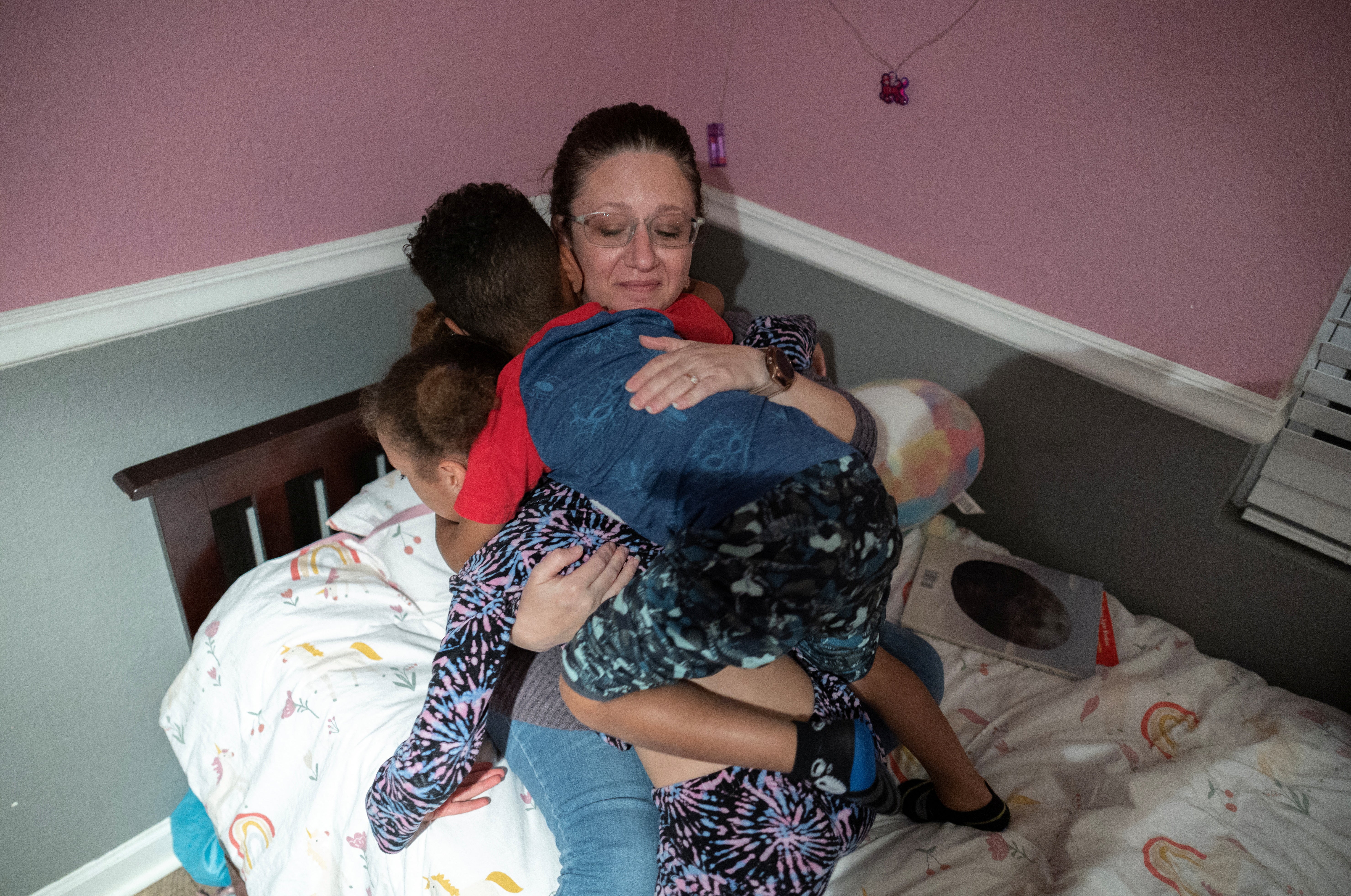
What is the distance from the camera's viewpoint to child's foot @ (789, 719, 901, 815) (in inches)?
41.0

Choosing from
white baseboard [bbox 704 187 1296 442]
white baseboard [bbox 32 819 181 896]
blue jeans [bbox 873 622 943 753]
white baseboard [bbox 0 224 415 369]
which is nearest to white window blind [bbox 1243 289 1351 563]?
white baseboard [bbox 704 187 1296 442]

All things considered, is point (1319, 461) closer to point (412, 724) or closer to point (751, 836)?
point (751, 836)

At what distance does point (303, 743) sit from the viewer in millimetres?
1354

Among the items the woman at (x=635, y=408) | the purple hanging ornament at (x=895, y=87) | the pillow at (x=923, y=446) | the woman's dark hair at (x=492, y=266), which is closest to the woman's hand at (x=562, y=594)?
the woman at (x=635, y=408)

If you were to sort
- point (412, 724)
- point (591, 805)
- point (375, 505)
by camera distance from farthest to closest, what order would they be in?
point (375, 505), point (412, 724), point (591, 805)

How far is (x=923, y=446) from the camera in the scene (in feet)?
5.39

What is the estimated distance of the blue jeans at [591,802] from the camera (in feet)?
3.63

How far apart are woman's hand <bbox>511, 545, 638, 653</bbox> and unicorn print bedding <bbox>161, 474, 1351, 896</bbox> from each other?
0.31 metres

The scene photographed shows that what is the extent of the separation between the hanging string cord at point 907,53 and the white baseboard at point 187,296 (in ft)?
3.42

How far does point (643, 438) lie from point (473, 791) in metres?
0.64

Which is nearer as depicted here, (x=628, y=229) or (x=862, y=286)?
(x=628, y=229)

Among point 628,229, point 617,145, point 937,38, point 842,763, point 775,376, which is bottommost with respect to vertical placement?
point 842,763

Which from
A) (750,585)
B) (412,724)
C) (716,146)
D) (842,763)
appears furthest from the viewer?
(716,146)

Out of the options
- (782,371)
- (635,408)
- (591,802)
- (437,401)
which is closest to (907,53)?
(782,371)
